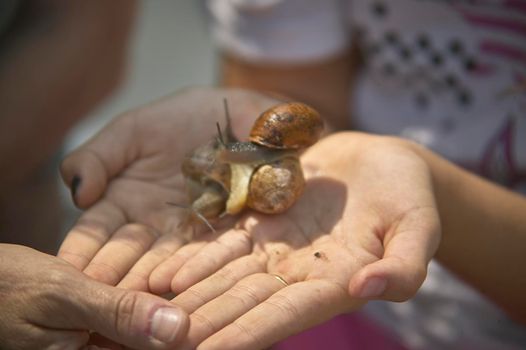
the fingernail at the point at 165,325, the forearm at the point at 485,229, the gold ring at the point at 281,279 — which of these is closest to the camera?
the fingernail at the point at 165,325

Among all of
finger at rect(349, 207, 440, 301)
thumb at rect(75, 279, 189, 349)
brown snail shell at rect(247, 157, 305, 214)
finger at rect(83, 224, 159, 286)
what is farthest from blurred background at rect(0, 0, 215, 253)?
finger at rect(349, 207, 440, 301)

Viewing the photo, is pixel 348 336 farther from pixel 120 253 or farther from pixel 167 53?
pixel 167 53

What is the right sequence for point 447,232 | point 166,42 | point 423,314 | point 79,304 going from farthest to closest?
point 166,42 → point 423,314 → point 447,232 → point 79,304

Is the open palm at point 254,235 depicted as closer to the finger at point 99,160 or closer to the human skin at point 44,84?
the finger at point 99,160

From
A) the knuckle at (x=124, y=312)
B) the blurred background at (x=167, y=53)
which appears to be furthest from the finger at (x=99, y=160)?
the blurred background at (x=167, y=53)

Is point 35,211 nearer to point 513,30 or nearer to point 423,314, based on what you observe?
point 423,314

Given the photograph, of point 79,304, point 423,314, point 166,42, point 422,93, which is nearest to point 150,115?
point 79,304
